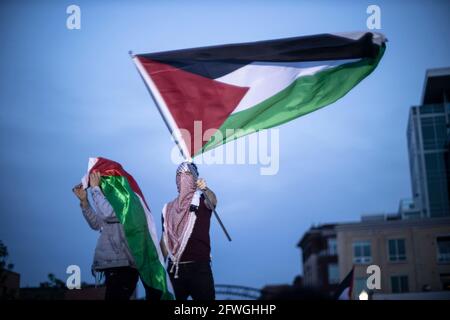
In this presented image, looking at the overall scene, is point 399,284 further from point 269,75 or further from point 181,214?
point 181,214

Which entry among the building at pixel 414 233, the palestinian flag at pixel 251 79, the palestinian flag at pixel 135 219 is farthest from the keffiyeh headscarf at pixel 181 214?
the building at pixel 414 233

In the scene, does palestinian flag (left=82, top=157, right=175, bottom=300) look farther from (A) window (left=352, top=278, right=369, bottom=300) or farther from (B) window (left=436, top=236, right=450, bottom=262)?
(B) window (left=436, top=236, right=450, bottom=262)

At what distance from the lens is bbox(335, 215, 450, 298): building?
42.0 metres

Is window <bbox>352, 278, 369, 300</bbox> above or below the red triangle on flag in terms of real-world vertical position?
below

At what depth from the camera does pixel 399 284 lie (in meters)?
42.5

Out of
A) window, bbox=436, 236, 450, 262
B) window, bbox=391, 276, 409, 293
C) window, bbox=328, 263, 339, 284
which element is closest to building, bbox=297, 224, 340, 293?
window, bbox=328, 263, 339, 284

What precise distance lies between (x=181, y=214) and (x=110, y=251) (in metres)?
0.78

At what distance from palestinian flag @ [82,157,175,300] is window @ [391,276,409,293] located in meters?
38.3

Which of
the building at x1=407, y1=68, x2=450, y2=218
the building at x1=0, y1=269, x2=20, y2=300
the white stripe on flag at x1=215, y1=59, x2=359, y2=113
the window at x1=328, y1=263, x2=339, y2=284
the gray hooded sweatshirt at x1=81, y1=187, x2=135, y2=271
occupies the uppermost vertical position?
the building at x1=407, y1=68, x2=450, y2=218

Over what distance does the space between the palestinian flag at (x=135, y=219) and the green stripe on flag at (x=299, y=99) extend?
1.08 metres

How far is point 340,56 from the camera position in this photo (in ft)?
23.5

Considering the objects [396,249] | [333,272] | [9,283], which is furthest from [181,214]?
[333,272]
